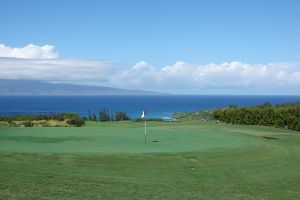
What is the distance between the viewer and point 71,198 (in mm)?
11648

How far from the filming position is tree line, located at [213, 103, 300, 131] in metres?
37.1

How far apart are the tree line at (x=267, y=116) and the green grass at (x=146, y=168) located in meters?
12.7

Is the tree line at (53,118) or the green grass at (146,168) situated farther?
the tree line at (53,118)

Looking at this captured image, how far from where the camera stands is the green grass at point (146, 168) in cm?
1291

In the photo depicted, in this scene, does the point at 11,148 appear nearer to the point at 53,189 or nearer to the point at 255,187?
the point at 53,189

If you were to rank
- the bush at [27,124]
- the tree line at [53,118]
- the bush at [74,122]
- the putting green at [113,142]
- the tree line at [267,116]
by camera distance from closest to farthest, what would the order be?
the putting green at [113,142] → the bush at [27,124] → the tree line at [267,116] → the bush at [74,122] → the tree line at [53,118]

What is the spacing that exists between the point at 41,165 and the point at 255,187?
6.87 m

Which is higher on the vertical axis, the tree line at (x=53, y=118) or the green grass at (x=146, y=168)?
the tree line at (x=53, y=118)

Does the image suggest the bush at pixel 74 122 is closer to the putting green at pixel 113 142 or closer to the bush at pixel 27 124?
the bush at pixel 27 124

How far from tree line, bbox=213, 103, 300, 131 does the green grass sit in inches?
501

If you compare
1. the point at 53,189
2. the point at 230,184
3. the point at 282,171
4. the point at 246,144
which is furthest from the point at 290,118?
the point at 53,189

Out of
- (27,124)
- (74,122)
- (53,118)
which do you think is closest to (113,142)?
(27,124)

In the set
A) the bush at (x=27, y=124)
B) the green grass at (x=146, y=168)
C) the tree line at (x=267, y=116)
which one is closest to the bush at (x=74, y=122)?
the bush at (x=27, y=124)

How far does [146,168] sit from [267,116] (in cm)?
2427
